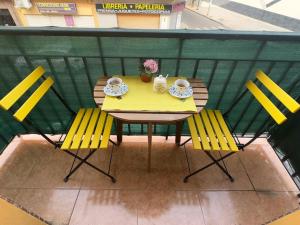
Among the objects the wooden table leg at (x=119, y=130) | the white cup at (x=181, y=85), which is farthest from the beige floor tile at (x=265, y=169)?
the wooden table leg at (x=119, y=130)

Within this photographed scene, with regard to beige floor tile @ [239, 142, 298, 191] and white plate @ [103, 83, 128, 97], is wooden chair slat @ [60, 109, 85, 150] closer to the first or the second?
white plate @ [103, 83, 128, 97]

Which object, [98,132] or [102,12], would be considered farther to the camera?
[102,12]

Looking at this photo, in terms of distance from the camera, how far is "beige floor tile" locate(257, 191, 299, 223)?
1.79 metres

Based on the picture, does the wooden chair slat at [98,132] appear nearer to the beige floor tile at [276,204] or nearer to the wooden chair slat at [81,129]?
the wooden chair slat at [81,129]

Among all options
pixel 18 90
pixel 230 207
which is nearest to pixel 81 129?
pixel 18 90

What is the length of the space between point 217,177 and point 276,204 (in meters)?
0.59

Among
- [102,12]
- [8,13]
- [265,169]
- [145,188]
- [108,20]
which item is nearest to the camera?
[145,188]

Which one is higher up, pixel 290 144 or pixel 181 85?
pixel 181 85

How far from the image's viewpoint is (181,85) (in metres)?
1.67

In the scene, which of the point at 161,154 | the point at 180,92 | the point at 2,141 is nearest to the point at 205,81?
the point at 180,92

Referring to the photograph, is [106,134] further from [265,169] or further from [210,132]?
[265,169]

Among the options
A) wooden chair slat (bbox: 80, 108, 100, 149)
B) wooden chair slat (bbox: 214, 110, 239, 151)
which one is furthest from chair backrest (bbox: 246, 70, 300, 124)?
wooden chair slat (bbox: 80, 108, 100, 149)

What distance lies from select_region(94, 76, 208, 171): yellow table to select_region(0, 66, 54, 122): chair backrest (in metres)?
0.50

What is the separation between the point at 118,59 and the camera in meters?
1.78
